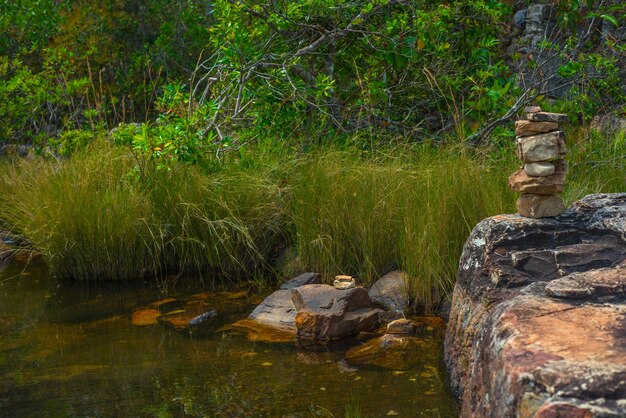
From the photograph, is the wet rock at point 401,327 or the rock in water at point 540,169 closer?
the rock in water at point 540,169

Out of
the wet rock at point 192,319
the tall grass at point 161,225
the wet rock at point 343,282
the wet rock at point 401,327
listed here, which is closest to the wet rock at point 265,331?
the wet rock at point 192,319

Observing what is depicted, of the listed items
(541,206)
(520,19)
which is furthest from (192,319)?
(520,19)

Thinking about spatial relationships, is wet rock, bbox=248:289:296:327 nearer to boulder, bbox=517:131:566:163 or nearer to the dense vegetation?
the dense vegetation

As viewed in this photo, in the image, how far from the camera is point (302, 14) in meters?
6.52

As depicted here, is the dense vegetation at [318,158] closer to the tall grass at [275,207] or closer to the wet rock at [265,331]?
the tall grass at [275,207]

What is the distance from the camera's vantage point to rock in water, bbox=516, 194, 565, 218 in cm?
367

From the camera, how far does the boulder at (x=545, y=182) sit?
11.8 feet

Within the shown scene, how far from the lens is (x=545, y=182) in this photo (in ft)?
11.8

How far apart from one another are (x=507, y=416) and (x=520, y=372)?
15 cm

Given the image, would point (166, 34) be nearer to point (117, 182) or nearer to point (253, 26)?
point (253, 26)

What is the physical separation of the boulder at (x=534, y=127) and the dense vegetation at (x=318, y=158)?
1.37 meters

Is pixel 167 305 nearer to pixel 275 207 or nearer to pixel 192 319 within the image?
pixel 192 319

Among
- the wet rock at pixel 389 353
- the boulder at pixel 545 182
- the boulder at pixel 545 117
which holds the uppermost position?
the boulder at pixel 545 117

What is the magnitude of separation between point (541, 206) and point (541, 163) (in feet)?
0.63
